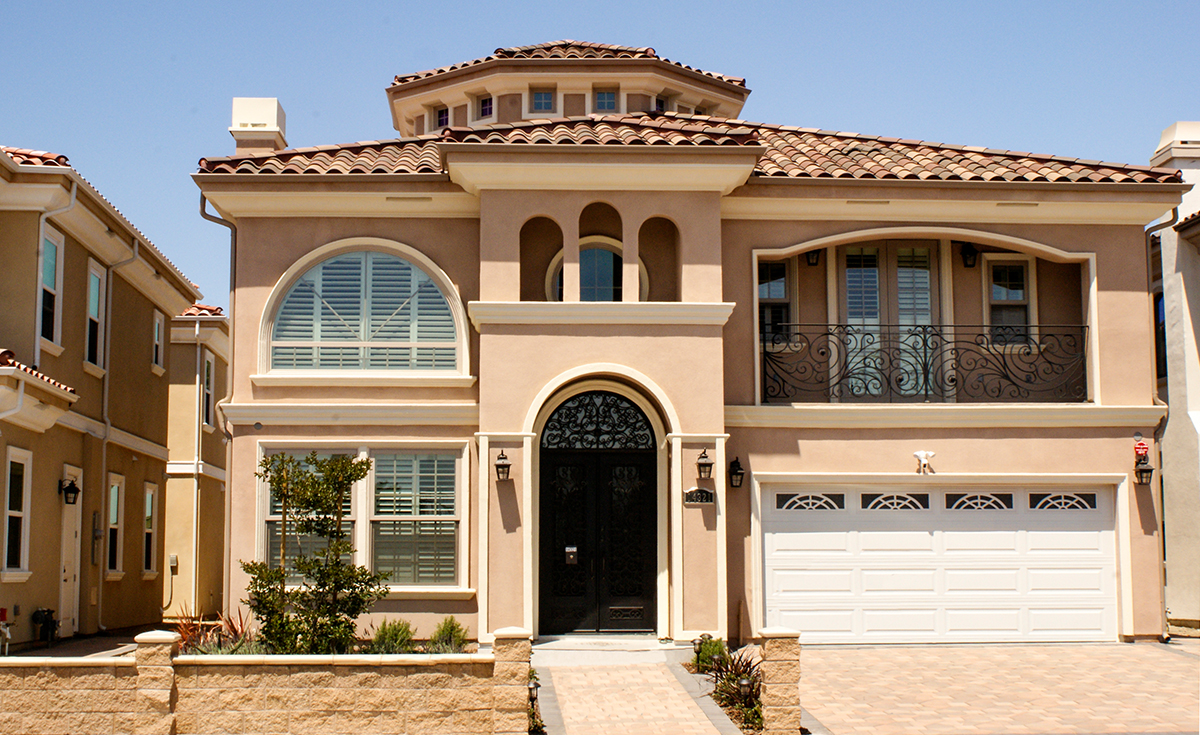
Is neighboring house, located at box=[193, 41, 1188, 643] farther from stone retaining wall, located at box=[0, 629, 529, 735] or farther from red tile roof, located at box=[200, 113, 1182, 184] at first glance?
stone retaining wall, located at box=[0, 629, 529, 735]

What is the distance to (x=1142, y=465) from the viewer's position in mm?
16141

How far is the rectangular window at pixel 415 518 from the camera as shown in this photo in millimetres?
15602

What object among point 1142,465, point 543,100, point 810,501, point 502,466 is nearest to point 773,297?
point 810,501

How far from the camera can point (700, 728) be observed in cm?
1093

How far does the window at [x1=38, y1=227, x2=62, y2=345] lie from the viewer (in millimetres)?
17734

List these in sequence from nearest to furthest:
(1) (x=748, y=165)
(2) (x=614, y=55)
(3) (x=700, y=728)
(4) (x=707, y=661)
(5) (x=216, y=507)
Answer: (3) (x=700, y=728), (4) (x=707, y=661), (1) (x=748, y=165), (2) (x=614, y=55), (5) (x=216, y=507)

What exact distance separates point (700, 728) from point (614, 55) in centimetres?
1438

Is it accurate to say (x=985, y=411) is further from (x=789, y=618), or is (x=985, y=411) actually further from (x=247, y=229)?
(x=247, y=229)

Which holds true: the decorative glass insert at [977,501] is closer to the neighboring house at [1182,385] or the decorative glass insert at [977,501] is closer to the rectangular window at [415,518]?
the neighboring house at [1182,385]

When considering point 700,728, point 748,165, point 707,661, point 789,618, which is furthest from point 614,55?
point 700,728

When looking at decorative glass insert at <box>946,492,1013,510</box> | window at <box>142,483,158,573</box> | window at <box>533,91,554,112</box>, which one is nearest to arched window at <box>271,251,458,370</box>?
window at <box>533,91,554,112</box>

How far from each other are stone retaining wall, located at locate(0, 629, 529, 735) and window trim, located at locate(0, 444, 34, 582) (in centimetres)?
638

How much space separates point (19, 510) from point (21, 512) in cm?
5

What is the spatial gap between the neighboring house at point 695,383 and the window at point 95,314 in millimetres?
5244
